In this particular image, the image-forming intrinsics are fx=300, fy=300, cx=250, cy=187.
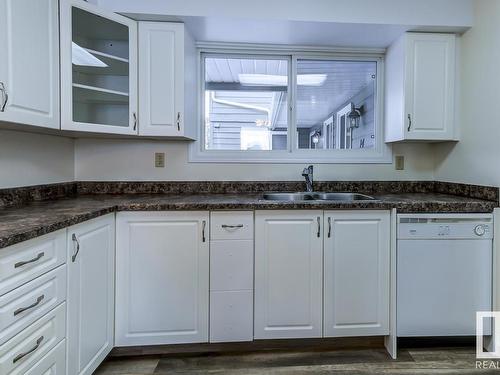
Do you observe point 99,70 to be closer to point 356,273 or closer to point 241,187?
point 241,187

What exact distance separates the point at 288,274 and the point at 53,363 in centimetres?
116

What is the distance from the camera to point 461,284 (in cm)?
176

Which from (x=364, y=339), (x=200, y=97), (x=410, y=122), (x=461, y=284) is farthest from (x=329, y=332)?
(x=200, y=97)

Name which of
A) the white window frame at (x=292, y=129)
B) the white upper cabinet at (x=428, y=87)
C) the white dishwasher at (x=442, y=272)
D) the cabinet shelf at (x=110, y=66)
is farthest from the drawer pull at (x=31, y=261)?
the white upper cabinet at (x=428, y=87)

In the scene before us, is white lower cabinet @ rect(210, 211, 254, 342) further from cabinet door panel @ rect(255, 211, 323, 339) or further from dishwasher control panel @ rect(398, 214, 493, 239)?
dishwasher control panel @ rect(398, 214, 493, 239)

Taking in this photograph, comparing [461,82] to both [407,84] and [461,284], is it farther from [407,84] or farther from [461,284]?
[461,284]

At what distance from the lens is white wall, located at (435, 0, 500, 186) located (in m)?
1.77

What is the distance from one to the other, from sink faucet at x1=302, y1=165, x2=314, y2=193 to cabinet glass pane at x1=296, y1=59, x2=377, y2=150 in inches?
12.2

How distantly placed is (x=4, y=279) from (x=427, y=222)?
1.98m

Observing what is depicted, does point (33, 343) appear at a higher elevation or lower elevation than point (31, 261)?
lower

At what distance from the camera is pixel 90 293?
146 cm

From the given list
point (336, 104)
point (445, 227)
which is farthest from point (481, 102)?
point (336, 104)

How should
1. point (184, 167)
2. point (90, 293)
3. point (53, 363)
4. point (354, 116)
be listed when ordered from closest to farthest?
point (53, 363)
point (90, 293)
point (184, 167)
point (354, 116)

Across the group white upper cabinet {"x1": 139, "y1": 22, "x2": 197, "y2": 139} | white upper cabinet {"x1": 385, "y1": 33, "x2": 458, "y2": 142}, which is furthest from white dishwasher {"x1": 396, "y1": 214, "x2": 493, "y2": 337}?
white upper cabinet {"x1": 139, "y1": 22, "x2": 197, "y2": 139}
